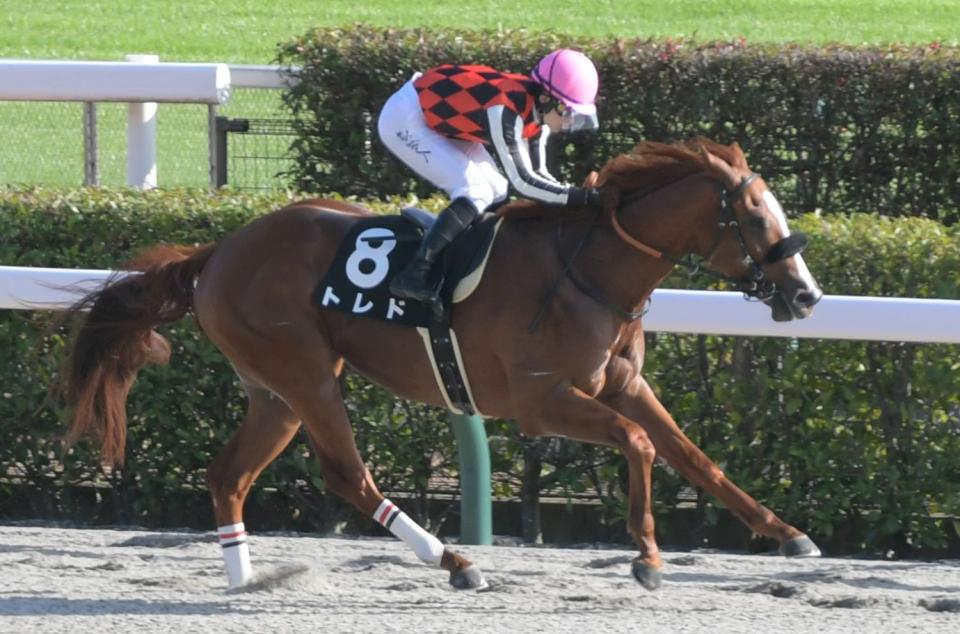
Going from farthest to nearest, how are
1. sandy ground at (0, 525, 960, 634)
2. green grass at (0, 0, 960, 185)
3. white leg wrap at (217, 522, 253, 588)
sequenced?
green grass at (0, 0, 960, 185), white leg wrap at (217, 522, 253, 588), sandy ground at (0, 525, 960, 634)

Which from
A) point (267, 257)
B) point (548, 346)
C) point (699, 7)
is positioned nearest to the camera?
point (548, 346)

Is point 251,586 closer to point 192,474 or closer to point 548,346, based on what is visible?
point 548,346

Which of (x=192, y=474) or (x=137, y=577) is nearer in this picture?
(x=137, y=577)

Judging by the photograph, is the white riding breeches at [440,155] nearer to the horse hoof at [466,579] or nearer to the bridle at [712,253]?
the bridle at [712,253]

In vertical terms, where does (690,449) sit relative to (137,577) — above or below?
above

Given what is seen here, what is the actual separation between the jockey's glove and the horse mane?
29mm

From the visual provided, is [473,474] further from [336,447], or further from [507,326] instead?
[507,326]

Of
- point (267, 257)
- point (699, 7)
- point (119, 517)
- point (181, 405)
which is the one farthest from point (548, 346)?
point (699, 7)

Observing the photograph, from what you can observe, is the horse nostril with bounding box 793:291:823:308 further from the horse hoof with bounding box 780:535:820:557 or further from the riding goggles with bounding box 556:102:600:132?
the riding goggles with bounding box 556:102:600:132

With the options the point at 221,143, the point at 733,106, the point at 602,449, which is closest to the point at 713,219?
the point at 602,449

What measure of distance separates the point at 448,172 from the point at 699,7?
12.9m

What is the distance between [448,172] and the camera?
16.5 feet

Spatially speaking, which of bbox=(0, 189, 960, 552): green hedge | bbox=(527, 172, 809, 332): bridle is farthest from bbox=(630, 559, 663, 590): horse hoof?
bbox=(0, 189, 960, 552): green hedge

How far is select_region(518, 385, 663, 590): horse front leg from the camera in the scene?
4.60 metres
